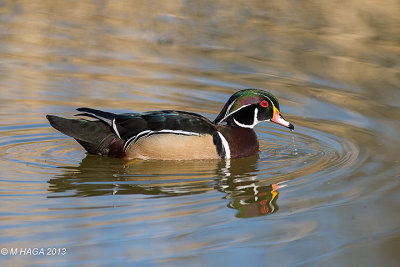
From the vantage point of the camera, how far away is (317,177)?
8164mm

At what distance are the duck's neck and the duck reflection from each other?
3.6 inches

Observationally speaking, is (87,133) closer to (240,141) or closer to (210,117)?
(240,141)

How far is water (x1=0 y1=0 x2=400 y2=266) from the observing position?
6.42 meters

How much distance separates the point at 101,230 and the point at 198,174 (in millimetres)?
2045

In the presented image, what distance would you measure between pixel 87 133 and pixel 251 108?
190cm

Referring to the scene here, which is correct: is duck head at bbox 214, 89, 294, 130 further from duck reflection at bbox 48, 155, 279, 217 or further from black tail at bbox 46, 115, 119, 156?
black tail at bbox 46, 115, 119, 156

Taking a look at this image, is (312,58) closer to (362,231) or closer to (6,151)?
(6,151)

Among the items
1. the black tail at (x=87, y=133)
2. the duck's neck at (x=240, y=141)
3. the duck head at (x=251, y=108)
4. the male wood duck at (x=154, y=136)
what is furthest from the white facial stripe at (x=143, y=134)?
the duck head at (x=251, y=108)

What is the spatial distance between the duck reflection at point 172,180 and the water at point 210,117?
26 millimetres

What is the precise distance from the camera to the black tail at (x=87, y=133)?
905 cm

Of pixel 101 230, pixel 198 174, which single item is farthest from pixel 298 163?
pixel 101 230

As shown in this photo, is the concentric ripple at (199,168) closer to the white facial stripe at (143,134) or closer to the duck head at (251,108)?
the white facial stripe at (143,134)

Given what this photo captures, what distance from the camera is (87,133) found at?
9.10m

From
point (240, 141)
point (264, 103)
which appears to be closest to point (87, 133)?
point (240, 141)
